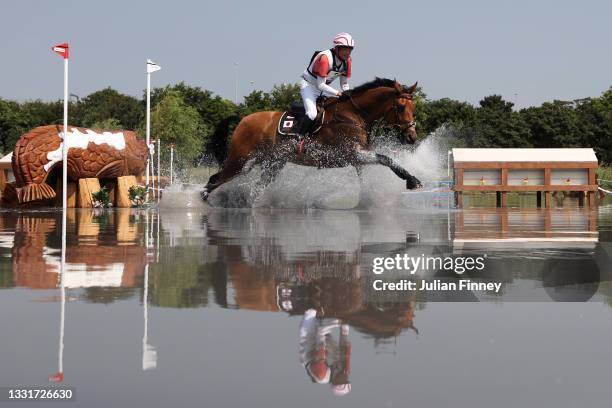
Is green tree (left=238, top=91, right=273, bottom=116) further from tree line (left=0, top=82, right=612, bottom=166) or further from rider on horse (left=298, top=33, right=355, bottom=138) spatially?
rider on horse (left=298, top=33, right=355, bottom=138)

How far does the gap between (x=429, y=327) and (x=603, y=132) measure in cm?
8218

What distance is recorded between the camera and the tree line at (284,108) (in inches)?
3007

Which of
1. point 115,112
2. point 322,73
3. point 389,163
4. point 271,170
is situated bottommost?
point 389,163

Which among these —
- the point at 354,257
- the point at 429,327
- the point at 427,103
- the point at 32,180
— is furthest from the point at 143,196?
the point at 427,103

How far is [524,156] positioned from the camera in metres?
30.7

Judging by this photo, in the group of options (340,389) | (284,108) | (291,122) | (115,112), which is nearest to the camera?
(340,389)

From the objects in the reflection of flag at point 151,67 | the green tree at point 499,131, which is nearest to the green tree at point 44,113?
the green tree at point 499,131

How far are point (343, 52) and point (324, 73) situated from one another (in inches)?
22.1

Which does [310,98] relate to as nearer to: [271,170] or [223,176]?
[271,170]

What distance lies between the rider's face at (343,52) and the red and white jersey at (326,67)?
3.6 inches

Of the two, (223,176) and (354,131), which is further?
(223,176)

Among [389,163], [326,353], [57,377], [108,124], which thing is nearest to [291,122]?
[389,163]

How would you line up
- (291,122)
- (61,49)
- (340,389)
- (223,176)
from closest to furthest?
(340,389) < (61,49) < (291,122) < (223,176)

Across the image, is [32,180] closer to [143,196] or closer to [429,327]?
[143,196]
